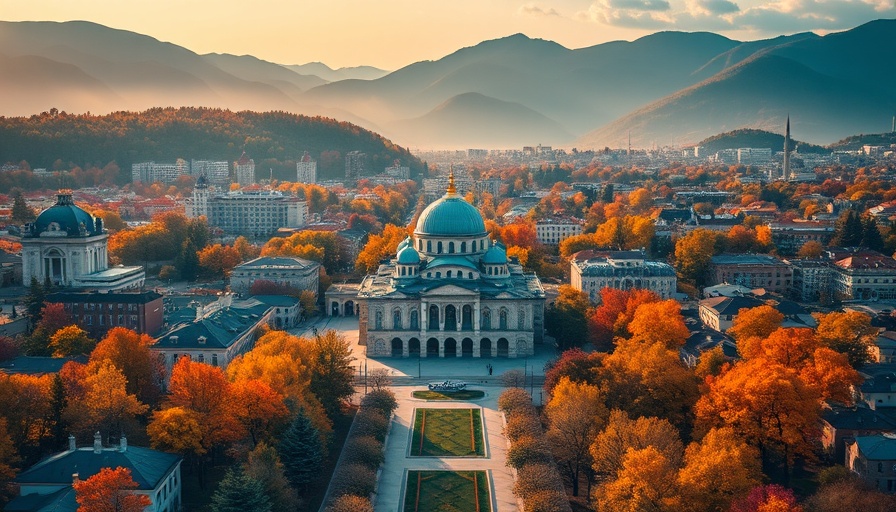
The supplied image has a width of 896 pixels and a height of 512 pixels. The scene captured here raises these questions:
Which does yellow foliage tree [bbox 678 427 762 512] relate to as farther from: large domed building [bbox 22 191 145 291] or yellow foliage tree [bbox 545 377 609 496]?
large domed building [bbox 22 191 145 291]

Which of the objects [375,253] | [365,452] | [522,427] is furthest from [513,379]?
[375,253]

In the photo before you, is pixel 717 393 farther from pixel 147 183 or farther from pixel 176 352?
pixel 147 183

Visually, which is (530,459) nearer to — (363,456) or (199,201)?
(363,456)

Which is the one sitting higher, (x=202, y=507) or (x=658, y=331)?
(x=658, y=331)

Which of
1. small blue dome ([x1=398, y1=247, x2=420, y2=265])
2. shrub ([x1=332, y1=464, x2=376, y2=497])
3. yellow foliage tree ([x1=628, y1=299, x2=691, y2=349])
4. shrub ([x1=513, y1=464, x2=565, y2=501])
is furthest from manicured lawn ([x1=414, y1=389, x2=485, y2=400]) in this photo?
shrub ([x1=332, y1=464, x2=376, y2=497])

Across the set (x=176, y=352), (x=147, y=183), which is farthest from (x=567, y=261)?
(x=147, y=183)
